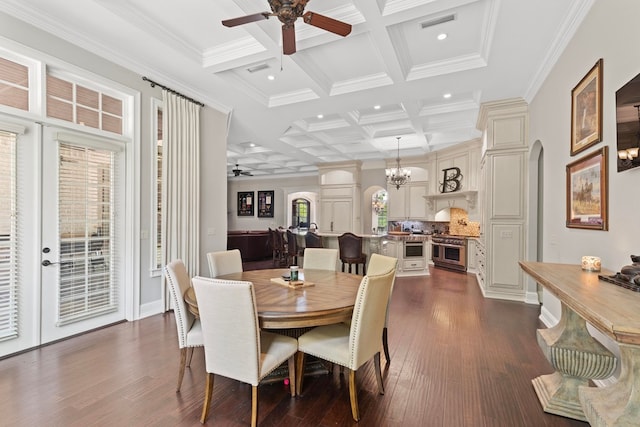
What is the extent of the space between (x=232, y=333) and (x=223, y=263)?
1661 millimetres

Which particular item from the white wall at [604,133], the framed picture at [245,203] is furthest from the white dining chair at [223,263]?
the framed picture at [245,203]

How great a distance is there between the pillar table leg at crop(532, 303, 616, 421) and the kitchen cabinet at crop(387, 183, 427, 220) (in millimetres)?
6657

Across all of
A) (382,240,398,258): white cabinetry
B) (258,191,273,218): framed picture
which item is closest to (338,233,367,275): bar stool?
(382,240,398,258): white cabinetry

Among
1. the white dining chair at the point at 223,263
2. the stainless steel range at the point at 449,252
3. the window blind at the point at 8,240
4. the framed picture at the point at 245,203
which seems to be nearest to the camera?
the window blind at the point at 8,240

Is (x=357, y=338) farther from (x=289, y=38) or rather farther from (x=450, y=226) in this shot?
(x=450, y=226)

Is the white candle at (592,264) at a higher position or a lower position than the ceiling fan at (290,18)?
lower

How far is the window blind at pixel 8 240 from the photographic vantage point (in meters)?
2.65

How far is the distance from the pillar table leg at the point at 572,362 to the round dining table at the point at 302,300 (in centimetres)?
144

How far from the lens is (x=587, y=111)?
2.50m

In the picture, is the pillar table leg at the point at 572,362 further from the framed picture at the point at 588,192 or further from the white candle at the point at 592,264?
the framed picture at the point at 588,192

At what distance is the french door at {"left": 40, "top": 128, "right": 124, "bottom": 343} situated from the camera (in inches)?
117

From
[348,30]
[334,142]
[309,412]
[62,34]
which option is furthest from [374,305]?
[334,142]

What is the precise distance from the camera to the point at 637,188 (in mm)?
1849

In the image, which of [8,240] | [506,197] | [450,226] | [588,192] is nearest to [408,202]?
[450,226]
